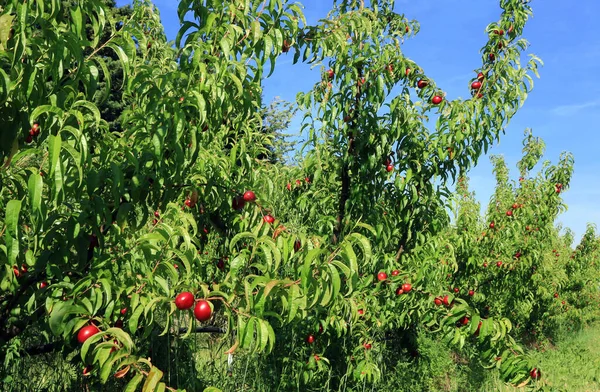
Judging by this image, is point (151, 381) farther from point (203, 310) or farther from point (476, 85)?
point (476, 85)

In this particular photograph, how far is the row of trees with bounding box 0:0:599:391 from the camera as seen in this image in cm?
151

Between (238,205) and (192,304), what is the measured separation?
882mm

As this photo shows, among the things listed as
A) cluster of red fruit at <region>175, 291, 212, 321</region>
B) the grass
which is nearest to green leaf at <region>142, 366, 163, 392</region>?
cluster of red fruit at <region>175, 291, 212, 321</region>

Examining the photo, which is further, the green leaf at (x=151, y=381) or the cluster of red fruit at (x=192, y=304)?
the cluster of red fruit at (x=192, y=304)

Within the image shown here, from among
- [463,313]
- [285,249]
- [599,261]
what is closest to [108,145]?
[285,249]

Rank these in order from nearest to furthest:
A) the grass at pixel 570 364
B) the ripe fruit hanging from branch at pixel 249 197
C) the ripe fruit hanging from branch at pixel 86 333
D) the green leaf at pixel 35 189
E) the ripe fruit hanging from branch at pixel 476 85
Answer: the green leaf at pixel 35 189, the ripe fruit hanging from branch at pixel 86 333, the ripe fruit hanging from branch at pixel 249 197, the ripe fruit hanging from branch at pixel 476 85, the grass at pixel 570 364

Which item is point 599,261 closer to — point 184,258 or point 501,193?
point 501,193

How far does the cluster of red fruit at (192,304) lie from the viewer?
64.9 inches

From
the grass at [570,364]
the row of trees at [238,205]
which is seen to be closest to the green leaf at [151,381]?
the row of trees at [238,205]

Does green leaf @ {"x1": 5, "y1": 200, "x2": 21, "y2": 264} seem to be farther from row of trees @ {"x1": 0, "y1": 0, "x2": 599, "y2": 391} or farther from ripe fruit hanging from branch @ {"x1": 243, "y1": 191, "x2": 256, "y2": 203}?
ripe fruit hanging from branch @ {"x1": 243, "y1": 191, "x2": 256, "y2": 203}

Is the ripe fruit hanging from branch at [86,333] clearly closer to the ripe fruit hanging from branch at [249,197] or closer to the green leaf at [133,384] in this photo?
the green leaf at [133,384]

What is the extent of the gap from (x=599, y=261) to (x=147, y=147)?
13.4 metres

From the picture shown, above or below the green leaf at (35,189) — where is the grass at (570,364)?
below

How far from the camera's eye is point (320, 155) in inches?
143
